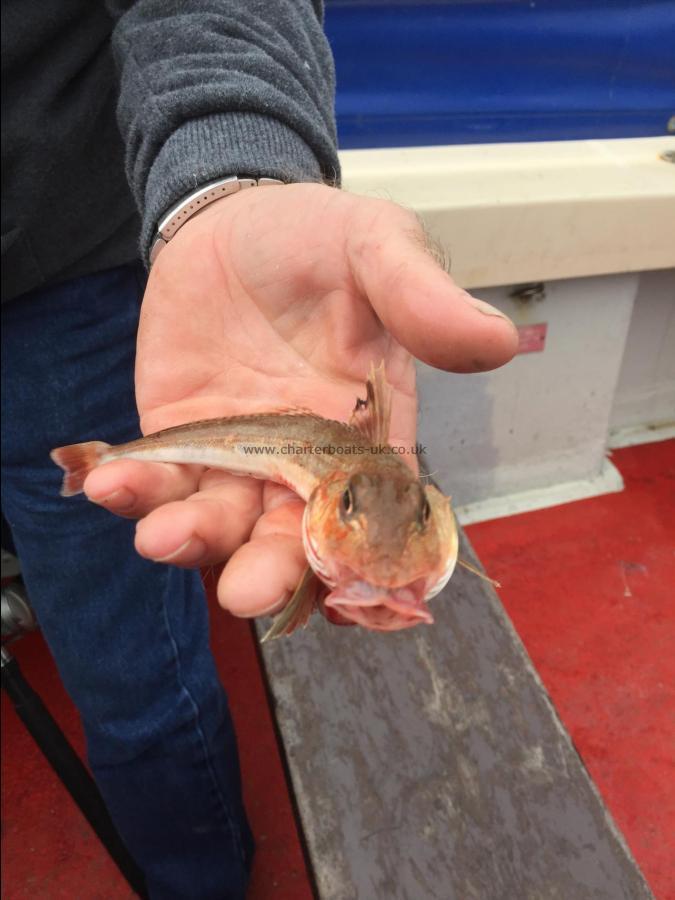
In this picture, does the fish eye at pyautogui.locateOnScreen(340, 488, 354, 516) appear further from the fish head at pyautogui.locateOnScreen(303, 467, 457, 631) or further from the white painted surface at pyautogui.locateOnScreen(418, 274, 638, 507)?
the white painted surface at pyautogui.locateOnScreen(418, 274, 638, 507)

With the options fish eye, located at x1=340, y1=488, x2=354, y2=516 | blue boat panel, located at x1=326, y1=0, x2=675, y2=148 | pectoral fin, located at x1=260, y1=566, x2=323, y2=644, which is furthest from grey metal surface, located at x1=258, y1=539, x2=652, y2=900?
Answer: blue boat panel, located at x1=326, y1=0, x2=675, y2=148

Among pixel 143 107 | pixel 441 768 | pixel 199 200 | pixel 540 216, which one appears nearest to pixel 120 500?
pixel 199 200

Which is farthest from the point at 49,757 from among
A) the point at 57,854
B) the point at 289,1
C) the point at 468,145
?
the point at 468,145

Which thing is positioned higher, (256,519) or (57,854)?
(256,519)

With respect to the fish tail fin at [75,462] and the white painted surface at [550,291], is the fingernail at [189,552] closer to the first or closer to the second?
the fish tail fin at [75,462]

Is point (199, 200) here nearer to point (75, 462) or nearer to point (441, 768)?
point (75, 462)

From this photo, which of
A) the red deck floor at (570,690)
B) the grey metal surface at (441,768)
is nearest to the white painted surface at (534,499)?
the red deck floor at (570,690)

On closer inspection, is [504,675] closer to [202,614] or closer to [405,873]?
[405,873]
